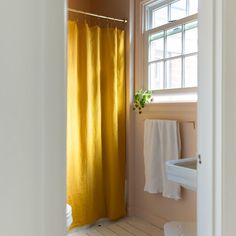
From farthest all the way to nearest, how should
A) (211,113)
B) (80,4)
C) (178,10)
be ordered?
(80,4) → (178,10) → (211,113)

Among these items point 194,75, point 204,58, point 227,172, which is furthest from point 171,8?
point 227,172

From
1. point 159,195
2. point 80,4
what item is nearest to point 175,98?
point 159,195

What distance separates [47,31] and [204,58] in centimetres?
74

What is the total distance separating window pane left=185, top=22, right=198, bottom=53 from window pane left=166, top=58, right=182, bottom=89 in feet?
0.48

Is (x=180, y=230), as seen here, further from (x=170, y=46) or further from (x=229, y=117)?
(x=170, y=46)

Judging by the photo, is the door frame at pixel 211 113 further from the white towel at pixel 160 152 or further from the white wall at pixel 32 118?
the white towel at pixel 160 152

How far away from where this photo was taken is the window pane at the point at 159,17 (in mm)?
2553

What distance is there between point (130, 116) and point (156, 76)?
1.61ft

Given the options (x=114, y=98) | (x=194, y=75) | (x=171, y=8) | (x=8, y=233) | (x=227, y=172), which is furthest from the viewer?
(x=114, y=98)

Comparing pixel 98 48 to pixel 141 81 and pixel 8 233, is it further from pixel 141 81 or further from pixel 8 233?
pixel 8 233

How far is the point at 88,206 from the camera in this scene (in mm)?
2551

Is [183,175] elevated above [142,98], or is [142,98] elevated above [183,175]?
[142,98]

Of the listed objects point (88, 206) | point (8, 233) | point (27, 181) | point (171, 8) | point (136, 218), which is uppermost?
point (171, 8)

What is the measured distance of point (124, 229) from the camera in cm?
250
